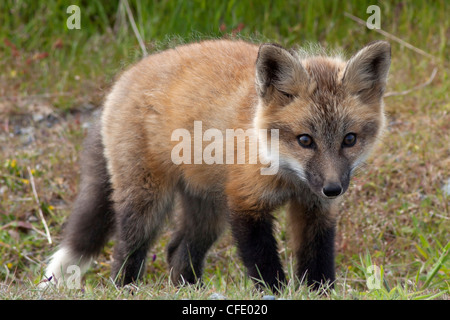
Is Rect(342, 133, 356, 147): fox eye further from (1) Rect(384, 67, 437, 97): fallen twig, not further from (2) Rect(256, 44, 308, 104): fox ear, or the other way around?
(1) Rect(384, 67, 437, 97): fallen twig

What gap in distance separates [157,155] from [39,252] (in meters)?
1.95

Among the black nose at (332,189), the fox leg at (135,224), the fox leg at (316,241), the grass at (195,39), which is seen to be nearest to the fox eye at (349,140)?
the black nose at (332,189)

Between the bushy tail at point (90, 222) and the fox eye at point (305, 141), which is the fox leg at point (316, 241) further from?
the bushy tail at point (90, 222)

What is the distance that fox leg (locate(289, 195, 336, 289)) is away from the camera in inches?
167

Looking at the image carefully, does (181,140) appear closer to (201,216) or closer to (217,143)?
(217,143)

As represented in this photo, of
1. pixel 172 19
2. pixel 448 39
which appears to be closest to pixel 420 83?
pixel 448 39

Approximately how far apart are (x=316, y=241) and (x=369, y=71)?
45.7 inches

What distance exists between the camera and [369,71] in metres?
3.94

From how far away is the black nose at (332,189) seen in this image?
351 cm

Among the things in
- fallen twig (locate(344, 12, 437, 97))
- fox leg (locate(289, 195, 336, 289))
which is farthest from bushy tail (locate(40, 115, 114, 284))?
fallen twig (locate(344, 12, 437, 97))

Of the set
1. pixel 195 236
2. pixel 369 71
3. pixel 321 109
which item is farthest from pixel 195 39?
pixel 321 109

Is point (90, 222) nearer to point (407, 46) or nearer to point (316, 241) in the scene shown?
point (316, 241)

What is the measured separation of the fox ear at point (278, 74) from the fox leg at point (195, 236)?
1507 mm

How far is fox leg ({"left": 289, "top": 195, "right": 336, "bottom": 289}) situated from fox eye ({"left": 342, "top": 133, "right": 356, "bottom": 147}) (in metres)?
0.59
